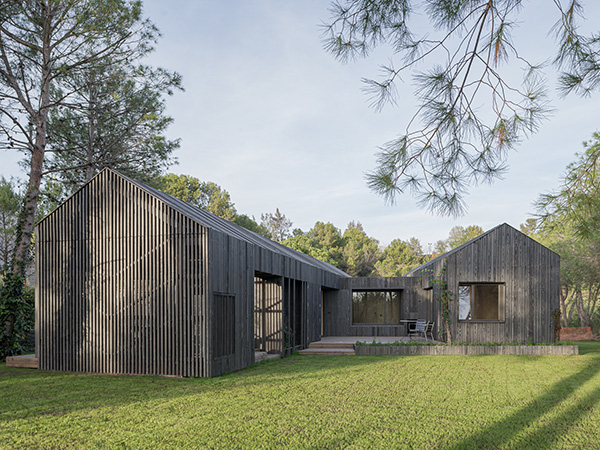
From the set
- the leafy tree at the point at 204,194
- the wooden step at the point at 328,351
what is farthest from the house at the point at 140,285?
the leafy tree at the point at 204,194

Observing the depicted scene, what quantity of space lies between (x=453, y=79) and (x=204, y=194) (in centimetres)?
3579

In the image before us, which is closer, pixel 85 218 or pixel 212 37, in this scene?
pixel 85 218

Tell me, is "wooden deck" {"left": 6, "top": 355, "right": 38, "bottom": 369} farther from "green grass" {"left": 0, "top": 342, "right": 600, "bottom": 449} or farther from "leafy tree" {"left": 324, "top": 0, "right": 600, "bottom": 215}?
"leafy tree" {"left": 324, "top": 0, "right": 600, "bottom": 215}

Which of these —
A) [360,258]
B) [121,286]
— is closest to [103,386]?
[121,286]

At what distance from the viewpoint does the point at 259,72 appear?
10.5m

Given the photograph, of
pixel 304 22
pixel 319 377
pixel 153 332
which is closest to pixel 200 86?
pixel 153 332

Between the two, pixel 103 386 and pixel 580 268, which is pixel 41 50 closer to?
pixel 103 386

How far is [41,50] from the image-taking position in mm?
13625

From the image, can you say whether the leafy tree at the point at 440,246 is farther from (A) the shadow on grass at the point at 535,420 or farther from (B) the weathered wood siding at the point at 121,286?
(B) the weathered wood siding at the point at 121,286

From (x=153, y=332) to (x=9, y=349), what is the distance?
4.90 meters

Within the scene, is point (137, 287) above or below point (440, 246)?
below

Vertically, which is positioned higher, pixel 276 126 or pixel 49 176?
pixel 276 126

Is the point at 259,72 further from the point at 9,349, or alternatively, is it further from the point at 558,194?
the point at 9,349

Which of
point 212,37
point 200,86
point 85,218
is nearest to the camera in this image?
point 85,218
